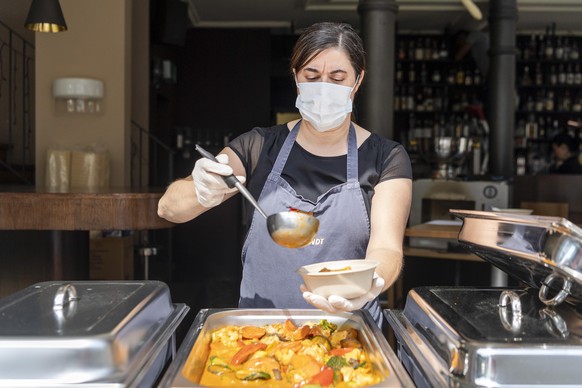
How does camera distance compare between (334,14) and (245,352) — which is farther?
(334,14)

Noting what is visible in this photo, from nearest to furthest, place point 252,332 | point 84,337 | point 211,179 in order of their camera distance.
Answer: point 84,337, point 252,332, point 211,179

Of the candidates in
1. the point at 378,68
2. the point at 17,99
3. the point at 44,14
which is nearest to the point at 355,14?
the point at 378,68

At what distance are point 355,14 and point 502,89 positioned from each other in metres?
2.74

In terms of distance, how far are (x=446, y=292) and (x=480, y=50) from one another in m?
6.34

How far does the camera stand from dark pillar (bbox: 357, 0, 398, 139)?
3.97 m

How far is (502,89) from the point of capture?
565 centimetres

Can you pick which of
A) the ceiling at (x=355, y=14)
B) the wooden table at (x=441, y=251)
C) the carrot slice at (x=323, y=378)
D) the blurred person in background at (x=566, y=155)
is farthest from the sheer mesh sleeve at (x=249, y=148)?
the ceiling at (x=355, y=14)

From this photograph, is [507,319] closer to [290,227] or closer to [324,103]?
[290,227]

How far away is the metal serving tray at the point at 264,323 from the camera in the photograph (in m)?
0.93

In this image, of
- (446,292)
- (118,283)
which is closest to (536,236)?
(446,292)

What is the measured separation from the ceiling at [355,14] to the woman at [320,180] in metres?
5.72

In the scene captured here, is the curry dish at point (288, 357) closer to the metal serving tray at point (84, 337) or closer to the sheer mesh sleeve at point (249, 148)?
the metal serving tray at point (84, 337)

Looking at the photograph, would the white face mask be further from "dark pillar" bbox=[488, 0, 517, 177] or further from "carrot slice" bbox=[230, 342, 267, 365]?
"dark pillar" bbox=[488, 0, 517, 177]

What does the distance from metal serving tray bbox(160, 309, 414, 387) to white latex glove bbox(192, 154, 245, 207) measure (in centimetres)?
30
